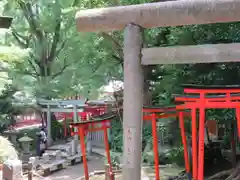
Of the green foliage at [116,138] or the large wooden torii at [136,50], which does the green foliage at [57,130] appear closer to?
the green foliage at [116,138]

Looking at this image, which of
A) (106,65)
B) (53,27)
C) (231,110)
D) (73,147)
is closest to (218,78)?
(231,110)

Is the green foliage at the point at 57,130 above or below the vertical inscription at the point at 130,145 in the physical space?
below

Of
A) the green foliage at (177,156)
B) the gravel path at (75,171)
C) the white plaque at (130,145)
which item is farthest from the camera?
the gravel path at (75,171)

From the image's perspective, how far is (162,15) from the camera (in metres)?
3.96

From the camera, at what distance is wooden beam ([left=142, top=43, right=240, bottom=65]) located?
3.83 meters

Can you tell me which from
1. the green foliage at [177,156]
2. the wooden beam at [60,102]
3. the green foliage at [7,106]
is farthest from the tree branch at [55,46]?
the green foliage at [177,156]

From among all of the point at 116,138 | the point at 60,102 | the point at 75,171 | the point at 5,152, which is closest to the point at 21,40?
the point at 60,102

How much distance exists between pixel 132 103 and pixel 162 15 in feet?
3.62

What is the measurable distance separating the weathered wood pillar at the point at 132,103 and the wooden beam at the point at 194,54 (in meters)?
0.14

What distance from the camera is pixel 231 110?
6.49 meters

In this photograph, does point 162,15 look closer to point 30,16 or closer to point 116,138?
point 116,138

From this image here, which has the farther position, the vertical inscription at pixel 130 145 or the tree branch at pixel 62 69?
the tree branch at pixel 62 69

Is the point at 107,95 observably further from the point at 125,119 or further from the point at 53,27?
the point at 125,119

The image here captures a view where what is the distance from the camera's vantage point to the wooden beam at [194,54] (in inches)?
151
